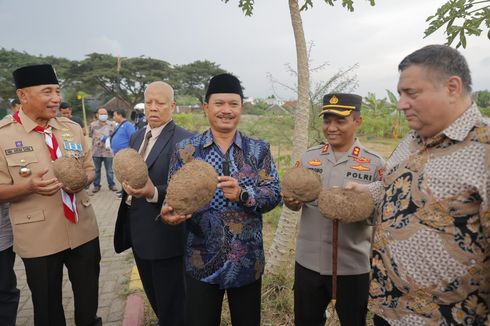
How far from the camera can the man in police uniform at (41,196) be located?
2471mm

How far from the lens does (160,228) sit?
9.12 ft

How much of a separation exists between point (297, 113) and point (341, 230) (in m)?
1.55

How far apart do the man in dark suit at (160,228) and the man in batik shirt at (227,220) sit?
492 mm

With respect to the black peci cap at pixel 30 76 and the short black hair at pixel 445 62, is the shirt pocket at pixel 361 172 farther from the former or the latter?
the black peci cap at pixel 30 76

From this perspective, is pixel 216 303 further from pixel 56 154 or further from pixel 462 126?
pixel 462 126

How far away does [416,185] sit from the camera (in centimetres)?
166

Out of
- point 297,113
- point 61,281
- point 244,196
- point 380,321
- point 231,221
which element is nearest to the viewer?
point 380,321

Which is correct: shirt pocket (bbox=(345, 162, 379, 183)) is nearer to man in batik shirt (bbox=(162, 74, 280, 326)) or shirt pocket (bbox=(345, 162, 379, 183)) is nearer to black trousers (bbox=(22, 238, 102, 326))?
man in batik shirt (bbox=(162, 74, 280, 326))

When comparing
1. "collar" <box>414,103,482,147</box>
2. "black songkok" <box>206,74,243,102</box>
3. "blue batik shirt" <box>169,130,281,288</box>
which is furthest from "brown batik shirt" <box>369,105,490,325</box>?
"black songkok" <box>206,74,243,102</box>

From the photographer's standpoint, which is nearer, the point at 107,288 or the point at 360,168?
the point at 360,168

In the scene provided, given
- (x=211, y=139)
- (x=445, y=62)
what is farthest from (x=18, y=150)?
(x=445, y=62)

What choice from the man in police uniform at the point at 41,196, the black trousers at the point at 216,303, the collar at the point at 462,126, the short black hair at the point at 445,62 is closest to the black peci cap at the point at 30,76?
the man in police uniform at the point at 41,196

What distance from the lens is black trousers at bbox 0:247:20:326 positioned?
9.38 ft

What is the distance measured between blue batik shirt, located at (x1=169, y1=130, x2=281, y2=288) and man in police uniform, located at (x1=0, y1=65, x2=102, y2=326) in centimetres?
101
